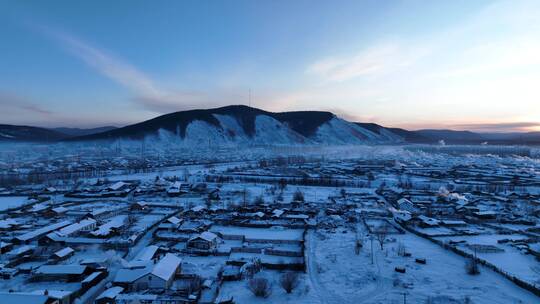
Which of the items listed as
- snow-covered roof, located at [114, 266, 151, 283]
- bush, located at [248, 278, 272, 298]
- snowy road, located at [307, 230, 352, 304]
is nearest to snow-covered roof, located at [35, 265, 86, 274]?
snow-covered roof, located at [114, 266, 151, 283]

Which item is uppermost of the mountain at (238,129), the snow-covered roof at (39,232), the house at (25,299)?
the mountain at (238,129)

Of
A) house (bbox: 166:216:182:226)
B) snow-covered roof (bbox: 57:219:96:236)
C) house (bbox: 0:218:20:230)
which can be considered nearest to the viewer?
snow-covered roof (bbox: 57:219:96:236)

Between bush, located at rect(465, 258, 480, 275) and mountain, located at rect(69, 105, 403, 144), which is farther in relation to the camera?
mountain, located at rect(69, 105, 403, 144)

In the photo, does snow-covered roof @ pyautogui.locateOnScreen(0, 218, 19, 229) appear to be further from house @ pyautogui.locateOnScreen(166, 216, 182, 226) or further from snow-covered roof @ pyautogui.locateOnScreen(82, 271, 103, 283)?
snow-covered roof @ pyautogui.locateOnScreen(82, 271, 103, 283)

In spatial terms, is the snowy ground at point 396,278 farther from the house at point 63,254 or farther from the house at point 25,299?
the house at point 63,254

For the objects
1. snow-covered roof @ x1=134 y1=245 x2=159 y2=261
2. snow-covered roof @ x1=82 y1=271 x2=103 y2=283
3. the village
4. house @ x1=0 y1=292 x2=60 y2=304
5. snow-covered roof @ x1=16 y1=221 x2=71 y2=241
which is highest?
house @ x1=0 y1=292 x2=60 y2=304

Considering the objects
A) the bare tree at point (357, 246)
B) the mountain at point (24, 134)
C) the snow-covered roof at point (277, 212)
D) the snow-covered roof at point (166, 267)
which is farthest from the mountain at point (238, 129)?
the snow-covered roof at point (166, 267)
